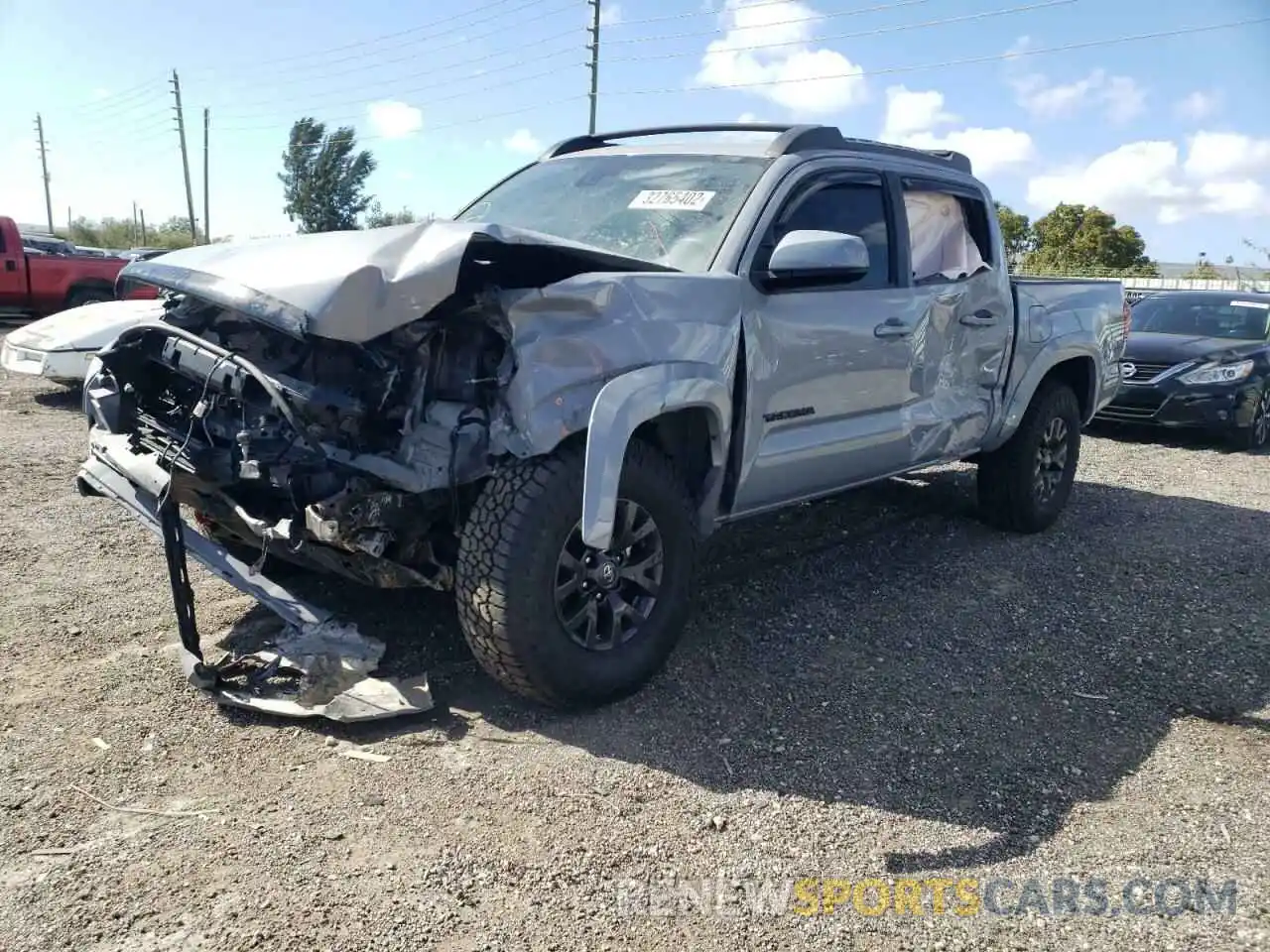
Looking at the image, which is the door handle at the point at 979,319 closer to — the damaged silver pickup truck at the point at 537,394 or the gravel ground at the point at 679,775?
the damaged silver pickup truck at the point at 537,394

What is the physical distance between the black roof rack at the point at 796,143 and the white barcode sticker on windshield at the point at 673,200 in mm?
367

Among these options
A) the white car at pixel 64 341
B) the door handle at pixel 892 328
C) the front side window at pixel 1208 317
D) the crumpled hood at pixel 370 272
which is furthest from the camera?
the front side window at pixel 1208 317

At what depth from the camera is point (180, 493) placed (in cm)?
336

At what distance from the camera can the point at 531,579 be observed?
3.12 meters

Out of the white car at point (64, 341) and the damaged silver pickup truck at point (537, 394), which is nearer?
the damaged silver pickup truck at point (537, 394)

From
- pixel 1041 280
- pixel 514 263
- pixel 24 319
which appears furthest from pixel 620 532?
pixel 24 319

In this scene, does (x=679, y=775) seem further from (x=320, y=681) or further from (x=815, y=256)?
(x=815, y=256)

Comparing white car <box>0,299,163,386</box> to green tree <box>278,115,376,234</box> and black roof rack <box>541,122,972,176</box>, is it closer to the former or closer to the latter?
black roof rack <box>541,122,972,176</box>

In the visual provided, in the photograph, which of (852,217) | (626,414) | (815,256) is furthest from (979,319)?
(626,414)

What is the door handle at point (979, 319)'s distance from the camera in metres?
5.05

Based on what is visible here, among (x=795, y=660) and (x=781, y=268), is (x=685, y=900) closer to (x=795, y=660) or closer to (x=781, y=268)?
(x=795, y=660)

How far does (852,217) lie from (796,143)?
0.44m

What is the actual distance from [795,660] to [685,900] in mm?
1586

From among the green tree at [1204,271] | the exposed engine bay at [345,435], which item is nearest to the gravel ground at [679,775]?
the exposed engine bay at [345,435]
